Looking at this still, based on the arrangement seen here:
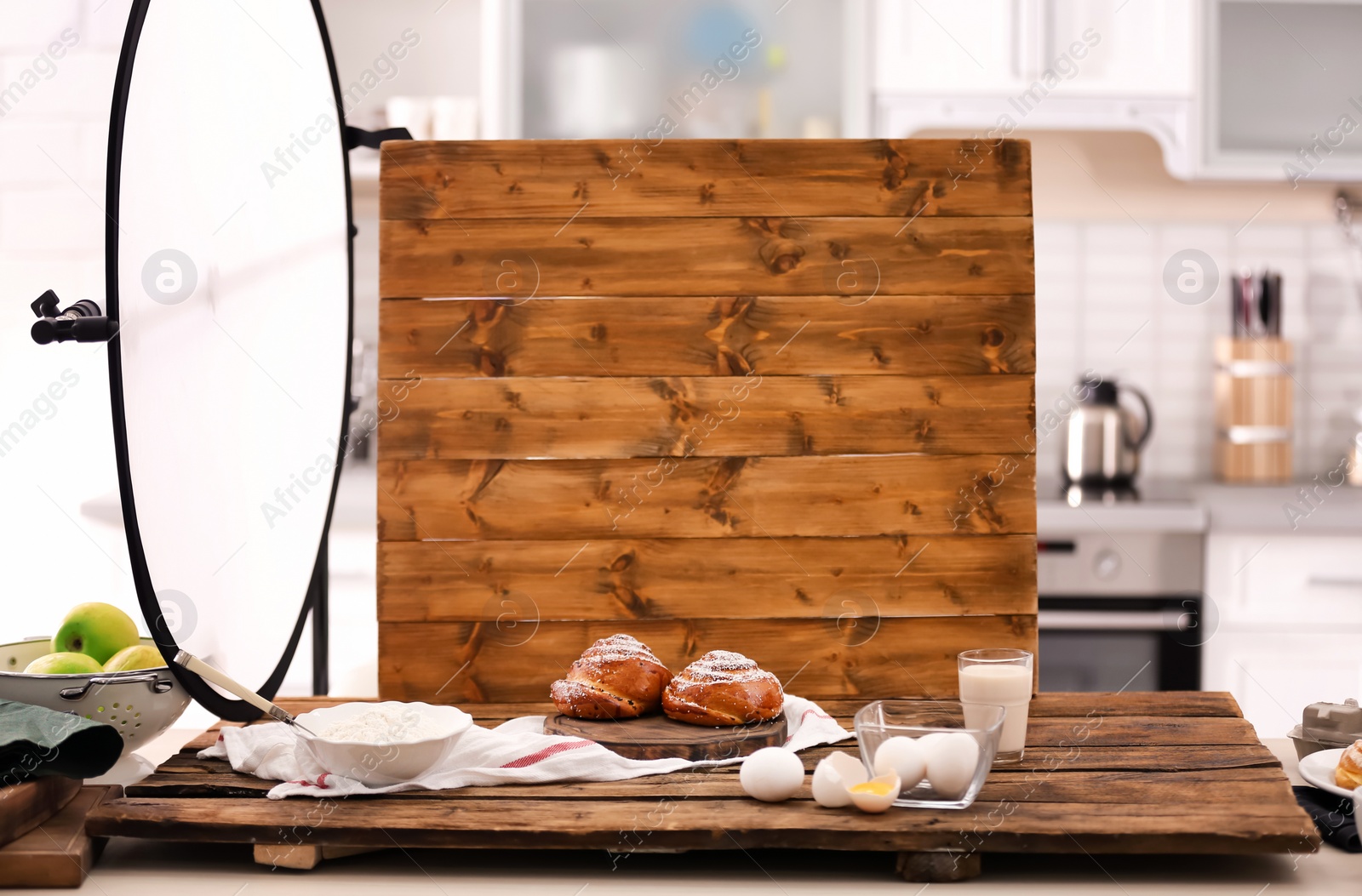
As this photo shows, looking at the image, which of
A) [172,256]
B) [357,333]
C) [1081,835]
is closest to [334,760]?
[172,256]

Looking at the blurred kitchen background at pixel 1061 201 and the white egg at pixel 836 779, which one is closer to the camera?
the white egg at pixel 836 779

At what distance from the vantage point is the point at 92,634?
1081mm

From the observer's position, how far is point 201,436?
3.31 feet

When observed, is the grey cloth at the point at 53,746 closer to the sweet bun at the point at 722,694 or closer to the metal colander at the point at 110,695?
the metal colander at the point at 110,695

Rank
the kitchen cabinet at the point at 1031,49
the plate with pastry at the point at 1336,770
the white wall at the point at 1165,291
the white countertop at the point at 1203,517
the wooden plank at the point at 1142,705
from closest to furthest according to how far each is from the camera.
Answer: the plate with pastry at the point at 1336,770 → the wooden plank at the point at 1142,705 → the white countertop at the point at 1203,517 → the kitchen cabinet at the point at 1031,49 → the white wall at the point at 1165,291

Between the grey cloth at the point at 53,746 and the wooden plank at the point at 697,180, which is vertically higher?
the wooden plank at the point at 697,180

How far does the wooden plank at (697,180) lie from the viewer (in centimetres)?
124

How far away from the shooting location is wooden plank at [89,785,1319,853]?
0.80 meters

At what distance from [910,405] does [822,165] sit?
0.92 feet

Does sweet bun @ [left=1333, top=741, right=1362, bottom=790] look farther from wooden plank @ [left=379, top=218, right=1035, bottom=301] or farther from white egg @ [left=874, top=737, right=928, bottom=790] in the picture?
wooden plank @ [left=379, top=218, right=1035, bottom=301]

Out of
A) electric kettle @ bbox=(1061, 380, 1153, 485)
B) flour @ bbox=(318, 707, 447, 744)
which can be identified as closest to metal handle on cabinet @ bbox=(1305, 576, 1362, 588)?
electric kettle @ bbox=(1061, 380, 1153, 485)

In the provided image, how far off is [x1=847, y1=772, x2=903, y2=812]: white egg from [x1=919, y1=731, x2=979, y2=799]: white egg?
0.10 feet

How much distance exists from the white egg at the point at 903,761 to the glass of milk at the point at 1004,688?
12 cm

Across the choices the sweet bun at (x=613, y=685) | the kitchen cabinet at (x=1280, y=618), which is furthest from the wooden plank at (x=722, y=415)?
the kitchen cabinet at (x=1280, y=618)
